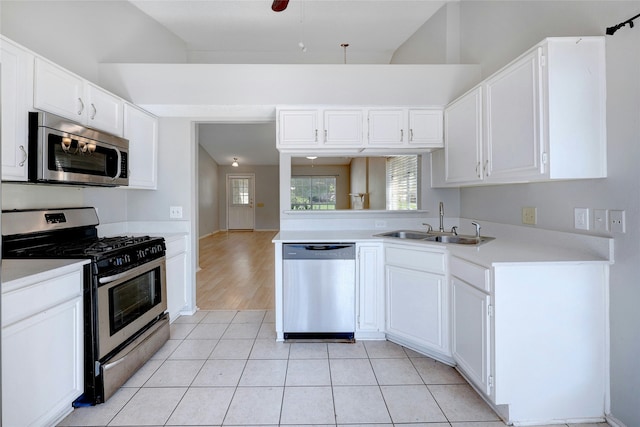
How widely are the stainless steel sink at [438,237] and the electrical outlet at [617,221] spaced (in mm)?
814

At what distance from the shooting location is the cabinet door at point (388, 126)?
3.03 metres

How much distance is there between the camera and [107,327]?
2031 mm

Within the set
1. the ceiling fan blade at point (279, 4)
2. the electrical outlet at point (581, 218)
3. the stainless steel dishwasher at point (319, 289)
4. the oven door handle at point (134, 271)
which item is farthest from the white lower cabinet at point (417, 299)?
the ceiling fan blade at point (279, 4)

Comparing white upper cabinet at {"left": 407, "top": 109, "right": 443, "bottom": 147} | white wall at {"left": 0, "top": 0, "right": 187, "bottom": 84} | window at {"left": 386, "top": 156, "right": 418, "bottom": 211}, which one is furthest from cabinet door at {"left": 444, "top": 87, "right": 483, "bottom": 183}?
white wall at {"left": 0, "top": 0, "right": 187, "bottom": 84}

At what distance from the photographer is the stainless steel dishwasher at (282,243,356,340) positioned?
276 cm

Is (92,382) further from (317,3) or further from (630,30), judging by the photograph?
(317,3)

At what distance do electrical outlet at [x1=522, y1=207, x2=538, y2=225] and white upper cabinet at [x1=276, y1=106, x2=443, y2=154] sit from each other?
0.96m

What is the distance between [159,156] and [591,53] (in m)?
3.52

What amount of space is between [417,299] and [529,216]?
997 millimetres

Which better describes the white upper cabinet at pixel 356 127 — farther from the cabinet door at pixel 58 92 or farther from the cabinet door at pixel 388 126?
the cabinet door at pixel 58 92

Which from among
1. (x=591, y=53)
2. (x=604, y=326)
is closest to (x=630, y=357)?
(x=604, y=326)

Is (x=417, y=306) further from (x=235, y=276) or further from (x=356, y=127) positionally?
(x=235, y=276)

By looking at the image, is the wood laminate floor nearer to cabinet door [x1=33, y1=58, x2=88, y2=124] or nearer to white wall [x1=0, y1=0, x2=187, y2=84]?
cabinet door [x1=33, y1=58, x2=88, y2=124]

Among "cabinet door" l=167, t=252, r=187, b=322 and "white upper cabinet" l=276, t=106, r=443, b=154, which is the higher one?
"white upper cabinet" l=276, t=106, r=443, b=154
